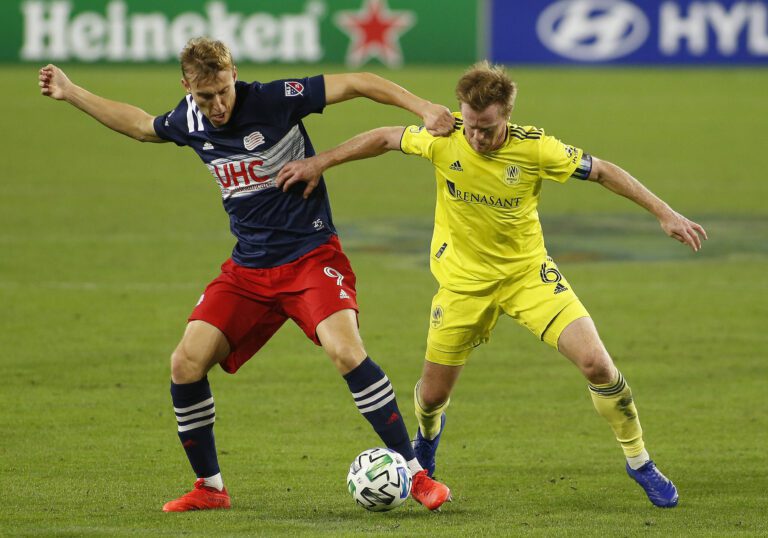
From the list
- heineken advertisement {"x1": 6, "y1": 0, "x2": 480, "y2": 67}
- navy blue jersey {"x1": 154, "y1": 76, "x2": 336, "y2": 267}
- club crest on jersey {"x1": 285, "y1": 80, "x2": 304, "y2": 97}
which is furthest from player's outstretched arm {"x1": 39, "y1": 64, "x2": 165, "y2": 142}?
heineken advertisement {"x1": 6, "y1": 0, "x2": 480, "y2": 67}

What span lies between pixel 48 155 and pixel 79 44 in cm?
838

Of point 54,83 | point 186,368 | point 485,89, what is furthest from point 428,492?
point 54,83

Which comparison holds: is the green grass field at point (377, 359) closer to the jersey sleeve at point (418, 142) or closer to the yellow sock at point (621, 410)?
the yellow sock at point (621, 410)

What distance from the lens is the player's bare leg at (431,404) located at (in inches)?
298

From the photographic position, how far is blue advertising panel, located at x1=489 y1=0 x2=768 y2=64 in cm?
3075

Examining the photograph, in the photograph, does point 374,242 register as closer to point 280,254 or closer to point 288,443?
point 288,443

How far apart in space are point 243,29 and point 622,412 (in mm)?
24334

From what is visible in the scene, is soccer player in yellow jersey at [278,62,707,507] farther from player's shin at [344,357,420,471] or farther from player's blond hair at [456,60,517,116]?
→ player's shin at [344,357,420,471]

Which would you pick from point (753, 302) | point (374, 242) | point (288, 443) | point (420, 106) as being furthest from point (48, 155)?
point (420, 106)

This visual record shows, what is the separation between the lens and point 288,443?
8.50m

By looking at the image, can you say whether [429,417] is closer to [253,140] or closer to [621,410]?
[621,410]

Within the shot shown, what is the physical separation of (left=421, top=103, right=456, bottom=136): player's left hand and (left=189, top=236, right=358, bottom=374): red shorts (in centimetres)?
83

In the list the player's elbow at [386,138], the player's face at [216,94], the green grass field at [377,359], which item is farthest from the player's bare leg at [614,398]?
the player's face at [216,94]

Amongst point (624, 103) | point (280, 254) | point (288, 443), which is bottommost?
point (624, 103)
